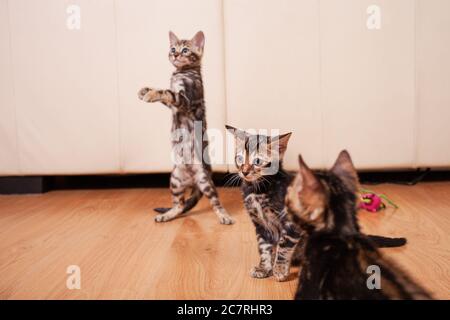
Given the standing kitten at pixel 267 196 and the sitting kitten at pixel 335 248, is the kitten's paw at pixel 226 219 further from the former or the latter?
the sitting kitten at pixel 335 248

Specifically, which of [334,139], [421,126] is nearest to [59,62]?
[334,139]

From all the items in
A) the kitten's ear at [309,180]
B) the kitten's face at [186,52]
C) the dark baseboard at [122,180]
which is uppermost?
the kitten's face at [186,52]

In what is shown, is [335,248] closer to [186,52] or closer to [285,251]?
[285,251]

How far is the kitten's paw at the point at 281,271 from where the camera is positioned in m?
1.25

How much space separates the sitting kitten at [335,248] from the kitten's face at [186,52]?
109 cm

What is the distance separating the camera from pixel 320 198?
2.77ft

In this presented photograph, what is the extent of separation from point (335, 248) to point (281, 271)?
0.44 meters

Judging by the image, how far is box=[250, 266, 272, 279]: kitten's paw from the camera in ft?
4.27

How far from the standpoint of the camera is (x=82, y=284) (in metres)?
1.29

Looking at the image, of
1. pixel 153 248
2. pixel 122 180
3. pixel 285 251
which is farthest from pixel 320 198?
pixel 122 180

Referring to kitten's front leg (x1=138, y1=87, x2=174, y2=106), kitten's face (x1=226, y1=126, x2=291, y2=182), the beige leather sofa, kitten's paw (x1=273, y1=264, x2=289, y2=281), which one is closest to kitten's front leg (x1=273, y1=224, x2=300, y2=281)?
kitten's paw (x1=273, y1=264, x2=289, y2=281)

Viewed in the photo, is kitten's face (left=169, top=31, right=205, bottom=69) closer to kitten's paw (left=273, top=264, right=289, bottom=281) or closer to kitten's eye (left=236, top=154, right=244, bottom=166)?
kitten's eye (left=236, top=154, right=244, bottom=166)

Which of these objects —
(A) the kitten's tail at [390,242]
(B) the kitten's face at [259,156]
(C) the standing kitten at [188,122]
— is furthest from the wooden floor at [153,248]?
(B) the kitten's face at [259,156]

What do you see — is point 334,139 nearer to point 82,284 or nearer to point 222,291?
point 222,291
